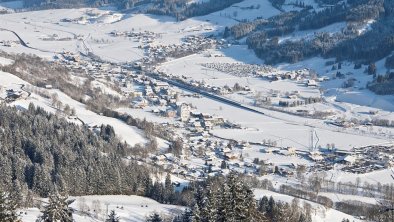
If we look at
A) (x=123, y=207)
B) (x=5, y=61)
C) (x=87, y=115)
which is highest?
(x=123, y=207)

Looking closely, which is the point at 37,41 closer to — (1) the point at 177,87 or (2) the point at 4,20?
(2) the point at 4,20

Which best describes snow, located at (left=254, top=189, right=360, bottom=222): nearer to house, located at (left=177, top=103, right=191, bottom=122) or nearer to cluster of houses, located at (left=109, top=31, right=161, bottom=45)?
house, located at (left=177, top=103, right=191, bottom=122)

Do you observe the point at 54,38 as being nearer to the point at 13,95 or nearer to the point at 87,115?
the point at 13,95

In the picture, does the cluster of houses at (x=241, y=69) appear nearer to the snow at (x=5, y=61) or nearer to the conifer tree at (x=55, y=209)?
the snow at (x=5, y=61)

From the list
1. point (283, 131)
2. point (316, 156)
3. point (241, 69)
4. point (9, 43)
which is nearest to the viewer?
point (316, 156)

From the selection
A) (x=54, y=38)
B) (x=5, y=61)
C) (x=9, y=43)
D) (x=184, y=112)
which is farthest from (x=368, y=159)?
(x=54, y=38)

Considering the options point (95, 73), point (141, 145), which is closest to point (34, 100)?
point (141, 145)

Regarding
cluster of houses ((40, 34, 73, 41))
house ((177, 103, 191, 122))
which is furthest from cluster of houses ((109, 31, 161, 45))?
house ((177, 103, 191, 122))
